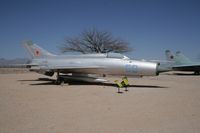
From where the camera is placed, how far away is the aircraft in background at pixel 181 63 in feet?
95.1

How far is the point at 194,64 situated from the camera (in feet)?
96.1

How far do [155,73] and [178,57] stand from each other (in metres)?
21.4

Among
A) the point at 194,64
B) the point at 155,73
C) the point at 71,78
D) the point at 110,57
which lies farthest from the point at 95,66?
the point at 194,64

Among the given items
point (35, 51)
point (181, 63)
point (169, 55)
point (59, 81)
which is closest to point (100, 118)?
point (59, 81)

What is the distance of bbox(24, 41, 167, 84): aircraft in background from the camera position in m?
12.5

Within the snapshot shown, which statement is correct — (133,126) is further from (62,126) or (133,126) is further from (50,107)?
(50,107)

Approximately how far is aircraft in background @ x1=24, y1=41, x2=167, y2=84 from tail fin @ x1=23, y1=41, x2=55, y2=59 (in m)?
0.27

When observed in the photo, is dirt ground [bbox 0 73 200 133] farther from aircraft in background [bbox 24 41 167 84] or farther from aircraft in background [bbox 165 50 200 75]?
aircraft in background [bbox 165 50 200 75]

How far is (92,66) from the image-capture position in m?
13.7

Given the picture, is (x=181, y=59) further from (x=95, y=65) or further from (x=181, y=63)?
(x=95, y=65)

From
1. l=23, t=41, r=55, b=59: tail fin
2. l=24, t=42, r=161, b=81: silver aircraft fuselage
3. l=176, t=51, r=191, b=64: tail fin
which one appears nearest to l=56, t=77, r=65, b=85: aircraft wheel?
l=24, t=42, r=161, b=81: silver aircraft fuselage

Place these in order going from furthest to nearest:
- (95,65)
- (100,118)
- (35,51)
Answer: (35,51) → (95,65) → (100,118)

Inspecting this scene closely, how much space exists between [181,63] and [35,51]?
22.8m

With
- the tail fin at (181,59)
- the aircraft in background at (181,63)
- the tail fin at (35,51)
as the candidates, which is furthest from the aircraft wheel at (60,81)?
the tail fin at (181,59)
